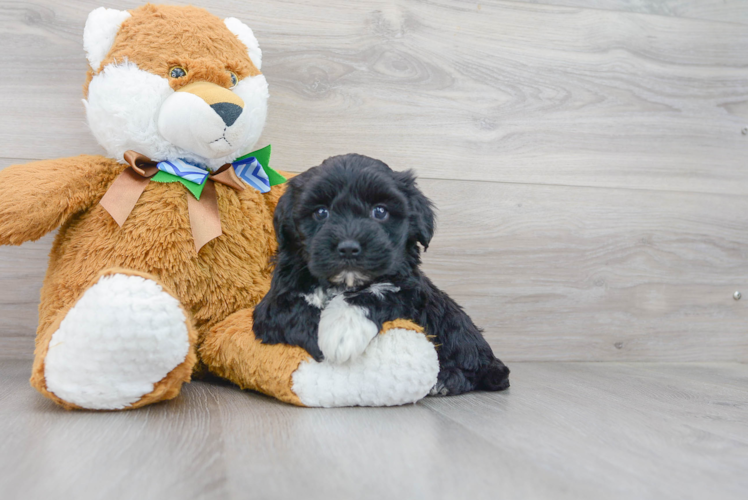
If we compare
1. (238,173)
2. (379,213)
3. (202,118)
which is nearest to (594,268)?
(379,213)

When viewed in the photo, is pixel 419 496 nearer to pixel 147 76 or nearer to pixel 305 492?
pixel 305 492

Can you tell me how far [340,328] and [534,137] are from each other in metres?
0.92

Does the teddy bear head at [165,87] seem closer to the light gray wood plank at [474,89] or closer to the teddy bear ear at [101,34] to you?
the teddy bear ear at [101,34]

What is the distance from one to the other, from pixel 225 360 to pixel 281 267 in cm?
21

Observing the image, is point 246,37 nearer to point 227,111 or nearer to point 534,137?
point 227,111

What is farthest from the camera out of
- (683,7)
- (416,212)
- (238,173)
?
(683,7)

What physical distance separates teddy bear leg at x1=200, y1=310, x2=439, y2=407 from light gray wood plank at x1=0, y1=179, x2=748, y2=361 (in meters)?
0.55

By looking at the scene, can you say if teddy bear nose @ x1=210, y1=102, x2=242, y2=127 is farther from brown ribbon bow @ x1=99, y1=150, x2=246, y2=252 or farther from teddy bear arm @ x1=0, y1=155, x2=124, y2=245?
teddy bear arm @ x1=0, y1=155, x2=124, y2=245

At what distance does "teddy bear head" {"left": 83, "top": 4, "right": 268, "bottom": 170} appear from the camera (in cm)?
109

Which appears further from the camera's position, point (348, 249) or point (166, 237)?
point (166, 237)

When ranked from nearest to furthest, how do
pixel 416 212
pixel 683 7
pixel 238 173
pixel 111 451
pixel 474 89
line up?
pixel 111 451
pixel 416 212
pixel 238 173
pixel 474 89
pixel 683 7

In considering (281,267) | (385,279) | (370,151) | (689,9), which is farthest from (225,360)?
(689,9)

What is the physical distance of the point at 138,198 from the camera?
1115 mm

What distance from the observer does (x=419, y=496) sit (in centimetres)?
66
